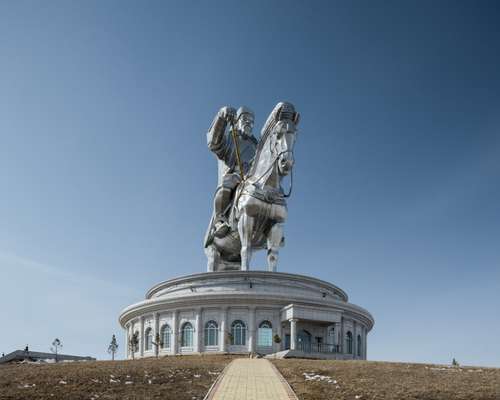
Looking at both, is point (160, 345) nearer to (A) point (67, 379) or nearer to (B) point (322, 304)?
(B) point (322, 304)

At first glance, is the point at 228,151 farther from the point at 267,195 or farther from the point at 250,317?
the point at 250,317

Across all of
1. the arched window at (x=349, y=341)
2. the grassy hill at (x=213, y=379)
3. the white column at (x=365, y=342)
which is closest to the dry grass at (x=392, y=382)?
the grassy hill at (x=213, y=379)

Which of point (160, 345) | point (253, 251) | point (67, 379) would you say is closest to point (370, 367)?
point (67, 379)

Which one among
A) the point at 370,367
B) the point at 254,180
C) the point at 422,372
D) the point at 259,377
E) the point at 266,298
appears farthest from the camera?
the point at 254,180

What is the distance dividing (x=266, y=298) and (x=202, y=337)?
5.74 meters

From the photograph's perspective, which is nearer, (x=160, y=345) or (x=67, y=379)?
(x=67, y=379)

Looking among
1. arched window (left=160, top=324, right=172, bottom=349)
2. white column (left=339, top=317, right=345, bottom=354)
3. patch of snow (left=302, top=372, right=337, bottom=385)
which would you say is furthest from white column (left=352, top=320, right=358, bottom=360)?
patch of snow (left=302, top=372, right=337, bottom=385)

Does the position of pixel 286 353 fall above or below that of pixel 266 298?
below

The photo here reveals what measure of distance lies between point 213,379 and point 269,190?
2666 cm

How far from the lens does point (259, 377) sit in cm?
2253

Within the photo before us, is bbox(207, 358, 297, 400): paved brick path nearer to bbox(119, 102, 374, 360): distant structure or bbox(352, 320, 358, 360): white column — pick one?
bbox(119, 102, 374, 360): distant structure

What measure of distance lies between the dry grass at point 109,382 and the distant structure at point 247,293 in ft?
45.0

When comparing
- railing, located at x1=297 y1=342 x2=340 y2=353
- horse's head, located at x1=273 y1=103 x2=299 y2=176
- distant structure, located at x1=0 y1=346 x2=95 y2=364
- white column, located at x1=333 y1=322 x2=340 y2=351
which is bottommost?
distant structure, located at x1=0 y1=346 x2=95 y2=364

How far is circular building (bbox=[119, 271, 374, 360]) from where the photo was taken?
41500 mm
